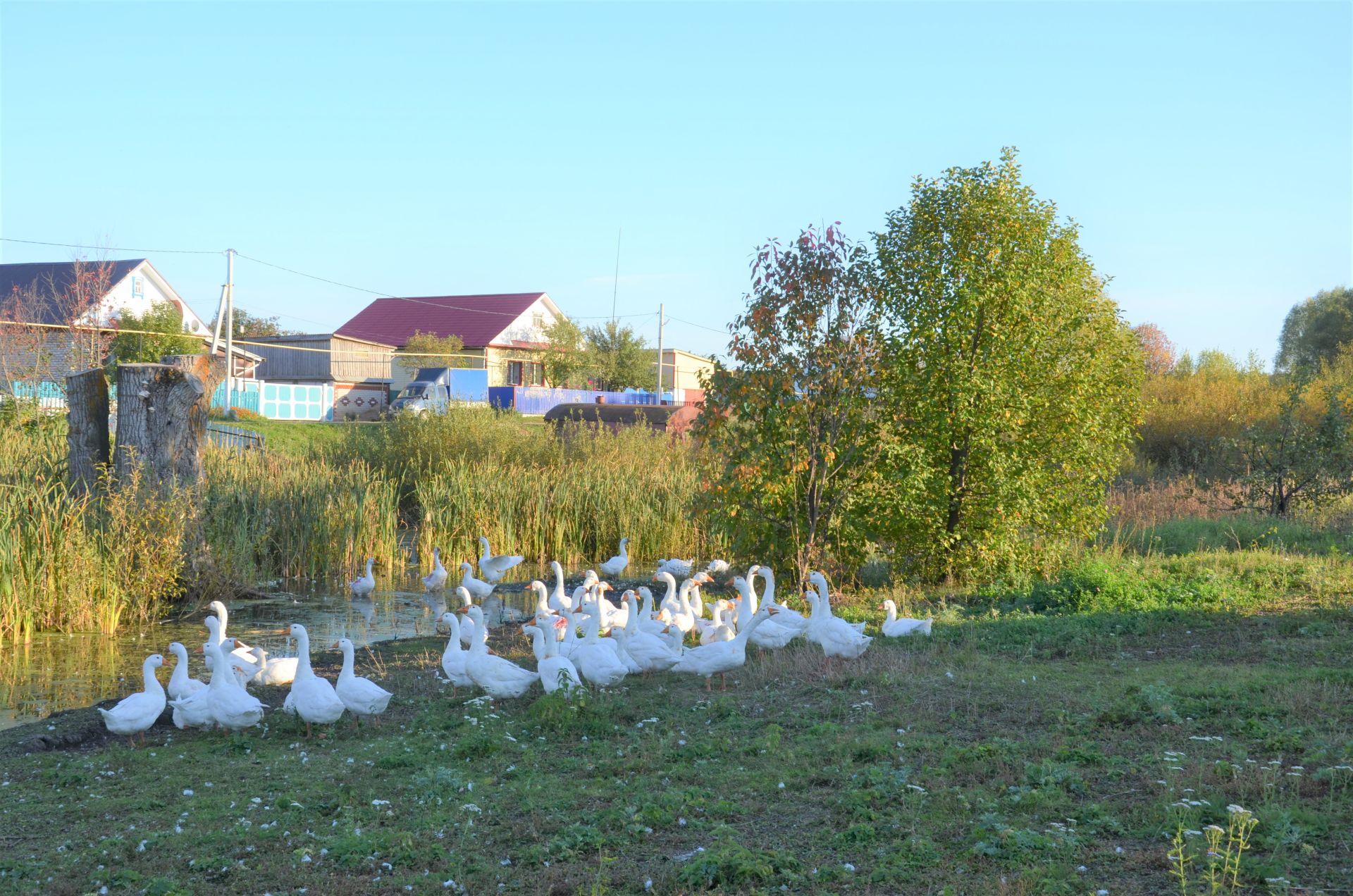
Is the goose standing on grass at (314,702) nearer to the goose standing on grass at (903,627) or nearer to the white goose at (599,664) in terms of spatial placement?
the white goose at (599,664)

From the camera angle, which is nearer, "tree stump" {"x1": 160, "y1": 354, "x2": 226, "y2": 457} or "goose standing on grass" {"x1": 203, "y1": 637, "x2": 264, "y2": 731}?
"goose standing on grass" {"x1": 203, "y1": 637, "x2": 264, "y2": 731}

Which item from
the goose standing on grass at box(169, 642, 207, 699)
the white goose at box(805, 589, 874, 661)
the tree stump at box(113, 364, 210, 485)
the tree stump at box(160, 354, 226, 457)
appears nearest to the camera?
the goose standing on grass at box(169, 642, 207, 699)

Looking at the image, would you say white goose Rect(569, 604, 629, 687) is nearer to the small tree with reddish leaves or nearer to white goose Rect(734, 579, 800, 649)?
white goose Rect(734, 579, 800, 649)

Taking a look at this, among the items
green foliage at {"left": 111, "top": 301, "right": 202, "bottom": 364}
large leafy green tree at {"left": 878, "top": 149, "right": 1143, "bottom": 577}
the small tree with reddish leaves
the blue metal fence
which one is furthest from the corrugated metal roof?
large leafy green tree at {"left": 878, "top": 149, "right": 1143, "bottom": 577}

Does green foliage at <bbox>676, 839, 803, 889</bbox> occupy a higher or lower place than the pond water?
higher

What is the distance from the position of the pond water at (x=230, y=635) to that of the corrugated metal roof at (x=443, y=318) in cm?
4651

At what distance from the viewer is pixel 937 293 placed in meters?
12.9

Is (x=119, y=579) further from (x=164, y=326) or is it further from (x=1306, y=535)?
(x=164, y=326)

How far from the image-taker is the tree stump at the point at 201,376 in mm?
13859

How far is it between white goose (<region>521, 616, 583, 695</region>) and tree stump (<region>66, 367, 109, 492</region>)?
748 centimetres

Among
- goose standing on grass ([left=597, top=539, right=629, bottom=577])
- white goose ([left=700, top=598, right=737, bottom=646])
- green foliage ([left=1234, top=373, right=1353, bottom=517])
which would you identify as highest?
green foliage ([left=1234, top=373, right=1353, bottom=517])

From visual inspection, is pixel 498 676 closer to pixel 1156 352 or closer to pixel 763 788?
pixel 763 788

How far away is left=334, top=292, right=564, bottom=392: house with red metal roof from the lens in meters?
61.6

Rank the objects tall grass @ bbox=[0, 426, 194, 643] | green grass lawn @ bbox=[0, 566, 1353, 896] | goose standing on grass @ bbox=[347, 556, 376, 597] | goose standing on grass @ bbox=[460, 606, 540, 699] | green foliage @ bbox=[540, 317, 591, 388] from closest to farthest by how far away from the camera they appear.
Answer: green grass lawn @ bbox=[0, 566, 1353, 896]
goose standing on grass @ bbox=[460, 606, 540, 699]
tall grass @ bbox=[0, 426, 194, 643]
goose standing on grass @ bbox=[347, 556, 376, 597]
green foliage @ bbox=[540, 317, 591, 388]
